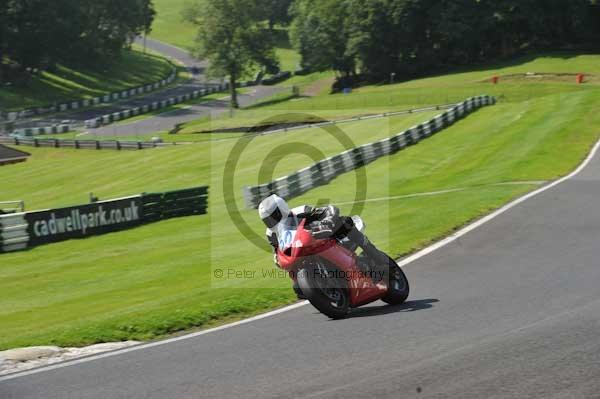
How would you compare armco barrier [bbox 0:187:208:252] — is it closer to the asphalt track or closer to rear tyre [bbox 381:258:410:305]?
rear tyre [bbox 381:258:410:305]

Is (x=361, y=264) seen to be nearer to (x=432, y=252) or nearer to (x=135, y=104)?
(x=432, y=252)

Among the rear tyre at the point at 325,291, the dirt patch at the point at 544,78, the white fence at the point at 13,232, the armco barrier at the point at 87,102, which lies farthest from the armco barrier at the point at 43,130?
the rear tyre at the point at 325,291

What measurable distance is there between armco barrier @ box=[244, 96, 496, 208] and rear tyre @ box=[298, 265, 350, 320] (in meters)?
18.8

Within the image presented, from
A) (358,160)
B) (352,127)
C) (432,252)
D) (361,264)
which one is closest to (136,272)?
(432,252)

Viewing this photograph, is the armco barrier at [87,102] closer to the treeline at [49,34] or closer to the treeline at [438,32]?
the treeline at [49,34]

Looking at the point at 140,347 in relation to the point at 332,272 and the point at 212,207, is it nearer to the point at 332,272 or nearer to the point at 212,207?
the point at 332,272

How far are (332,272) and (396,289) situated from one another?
124 cm

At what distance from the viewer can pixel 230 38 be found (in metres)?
96.8

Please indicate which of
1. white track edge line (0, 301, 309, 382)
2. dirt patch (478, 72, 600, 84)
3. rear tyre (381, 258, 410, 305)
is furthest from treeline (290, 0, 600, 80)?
white track edge line (0, 301, 309, 382)

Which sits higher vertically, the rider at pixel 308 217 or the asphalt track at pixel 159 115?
the rider at pixel 308 217

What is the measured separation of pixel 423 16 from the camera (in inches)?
3925

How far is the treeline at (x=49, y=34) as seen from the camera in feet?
310

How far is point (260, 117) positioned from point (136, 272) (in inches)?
2052

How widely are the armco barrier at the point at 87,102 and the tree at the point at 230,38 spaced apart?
1309 cm
